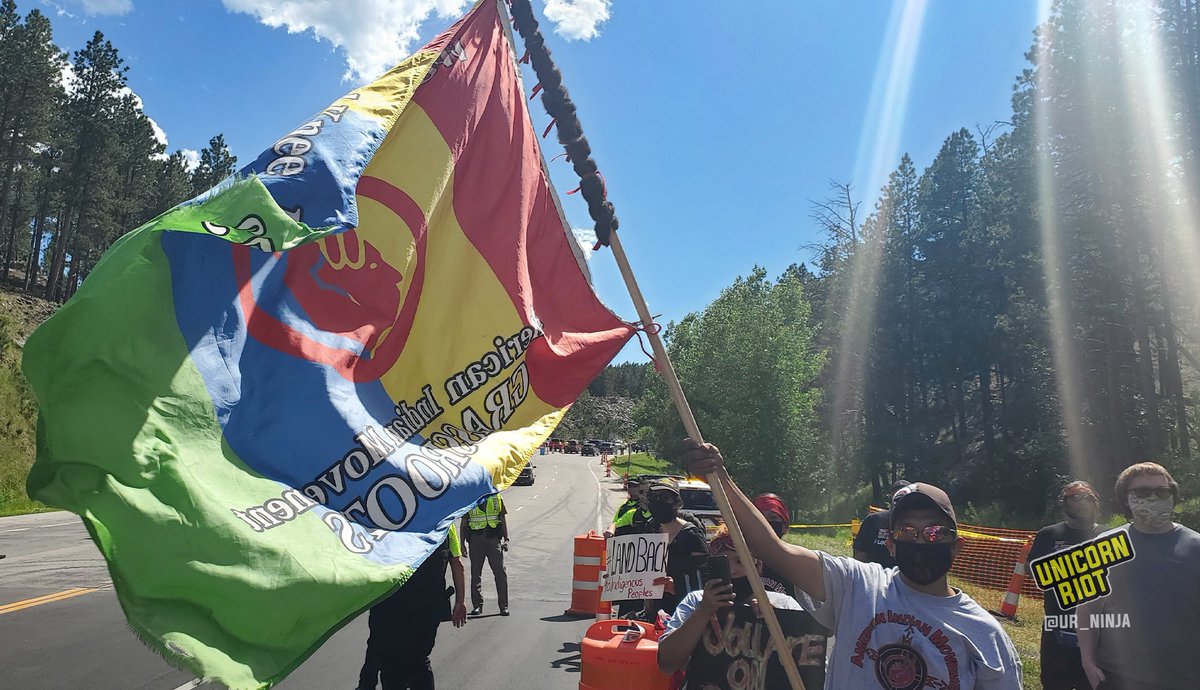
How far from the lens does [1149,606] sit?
12.7 ft

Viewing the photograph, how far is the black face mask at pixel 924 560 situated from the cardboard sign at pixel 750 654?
2.27 ft

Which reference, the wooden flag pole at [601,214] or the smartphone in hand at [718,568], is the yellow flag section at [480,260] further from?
the smartphone in hand at [718,568]

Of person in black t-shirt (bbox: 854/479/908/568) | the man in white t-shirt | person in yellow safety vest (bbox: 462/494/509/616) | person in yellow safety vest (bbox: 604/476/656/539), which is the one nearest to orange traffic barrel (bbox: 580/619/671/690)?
the man in white t-shirt

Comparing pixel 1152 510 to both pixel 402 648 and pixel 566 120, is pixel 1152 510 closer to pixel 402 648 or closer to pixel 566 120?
pixel 566 120

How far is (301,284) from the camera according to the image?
10.8 feet

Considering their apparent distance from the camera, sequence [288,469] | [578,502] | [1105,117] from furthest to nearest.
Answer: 1. [578,502]
2. [1105,117]
3. [288,469]

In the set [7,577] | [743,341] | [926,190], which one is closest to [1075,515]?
[7,577]

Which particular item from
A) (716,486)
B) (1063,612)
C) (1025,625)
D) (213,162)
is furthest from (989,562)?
(213,162)

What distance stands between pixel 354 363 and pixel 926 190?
5064 cm

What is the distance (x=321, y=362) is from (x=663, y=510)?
3039 millimetres

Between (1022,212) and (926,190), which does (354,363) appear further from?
(926,190)

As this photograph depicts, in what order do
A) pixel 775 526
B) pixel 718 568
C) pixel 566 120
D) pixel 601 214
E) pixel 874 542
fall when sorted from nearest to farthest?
pixel 718 568 < pixel 601 214 < pixel 566 120 < pixel 775 526 < pixel 874 542

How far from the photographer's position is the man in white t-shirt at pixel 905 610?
246cm

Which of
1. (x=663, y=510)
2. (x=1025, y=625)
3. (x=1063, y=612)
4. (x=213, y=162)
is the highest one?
(x=213, y=162)
